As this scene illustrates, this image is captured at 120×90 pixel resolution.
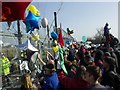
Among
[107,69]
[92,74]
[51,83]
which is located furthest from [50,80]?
[92,74]

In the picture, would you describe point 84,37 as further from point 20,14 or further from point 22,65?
point 20,14

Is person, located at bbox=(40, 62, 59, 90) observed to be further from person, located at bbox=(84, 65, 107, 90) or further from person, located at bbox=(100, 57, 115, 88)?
person, located at bbox=(84, 65, 107, 90)

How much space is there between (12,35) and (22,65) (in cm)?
115

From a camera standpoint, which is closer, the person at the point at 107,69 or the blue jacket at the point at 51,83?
the blue jacket at the point at 51,83

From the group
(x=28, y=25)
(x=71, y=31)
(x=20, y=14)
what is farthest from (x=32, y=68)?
(x=71, y=31)

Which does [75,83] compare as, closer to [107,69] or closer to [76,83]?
[76,83]

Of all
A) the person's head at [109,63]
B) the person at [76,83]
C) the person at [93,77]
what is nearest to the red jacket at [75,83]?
the person at [76,83]

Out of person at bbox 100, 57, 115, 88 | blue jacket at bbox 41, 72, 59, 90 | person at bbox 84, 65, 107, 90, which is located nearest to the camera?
person at bbox 84, 65, 107, 90

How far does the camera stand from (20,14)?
417 cm

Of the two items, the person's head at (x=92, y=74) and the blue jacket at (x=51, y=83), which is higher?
the person's head at (x=92, y=74)

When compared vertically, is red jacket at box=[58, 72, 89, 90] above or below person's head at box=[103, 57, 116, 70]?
below

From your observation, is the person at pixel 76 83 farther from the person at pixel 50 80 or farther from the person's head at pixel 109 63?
the person's head at pixel 109 63

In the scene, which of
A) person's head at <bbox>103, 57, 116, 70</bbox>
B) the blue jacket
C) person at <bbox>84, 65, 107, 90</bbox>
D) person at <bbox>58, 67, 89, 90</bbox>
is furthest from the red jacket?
person's head at <bbox>103, 57, 116, 70</bbox>

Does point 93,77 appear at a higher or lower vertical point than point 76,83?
higher
